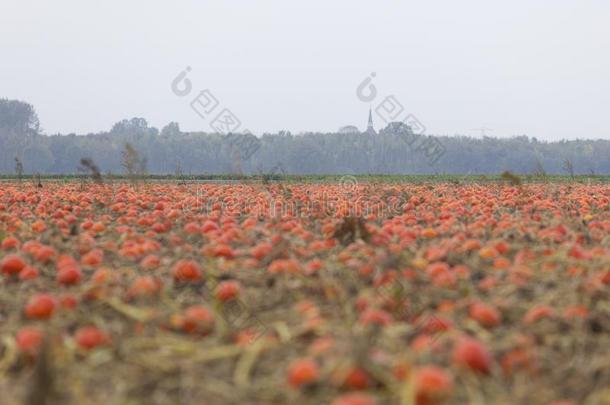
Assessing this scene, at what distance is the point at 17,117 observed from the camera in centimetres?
6994

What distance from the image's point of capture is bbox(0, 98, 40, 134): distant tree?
69.1 meters

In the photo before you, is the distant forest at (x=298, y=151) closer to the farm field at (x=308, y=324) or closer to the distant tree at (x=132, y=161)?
the distant tree at (x=132, y=161)

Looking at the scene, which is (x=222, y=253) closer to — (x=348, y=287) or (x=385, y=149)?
(x=348, y=287)

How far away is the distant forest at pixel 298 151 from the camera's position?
64.5 meters

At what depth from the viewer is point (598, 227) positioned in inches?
225

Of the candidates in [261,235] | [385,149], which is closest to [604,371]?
[261,235]

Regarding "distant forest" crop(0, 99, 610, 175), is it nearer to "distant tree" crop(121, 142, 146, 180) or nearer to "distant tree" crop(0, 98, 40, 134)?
"distant tree" crop(0, 98, 40, 134)

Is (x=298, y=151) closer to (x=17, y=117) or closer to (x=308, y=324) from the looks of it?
(x=17, y=117)

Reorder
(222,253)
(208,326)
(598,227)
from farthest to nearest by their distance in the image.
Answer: (598,227), (222,253), (208,326)

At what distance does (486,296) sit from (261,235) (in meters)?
2.39

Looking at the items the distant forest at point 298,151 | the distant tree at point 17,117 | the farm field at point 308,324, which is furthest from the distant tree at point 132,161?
the distant tree at point 17,117

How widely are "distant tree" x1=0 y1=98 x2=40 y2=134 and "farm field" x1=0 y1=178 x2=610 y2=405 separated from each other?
6967 cm

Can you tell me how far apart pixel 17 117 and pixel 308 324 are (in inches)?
2890

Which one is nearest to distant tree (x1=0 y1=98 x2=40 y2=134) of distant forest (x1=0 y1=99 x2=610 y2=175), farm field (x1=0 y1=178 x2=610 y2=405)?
distant forest (x1=0 y1=99 x2=610 y2=175)
